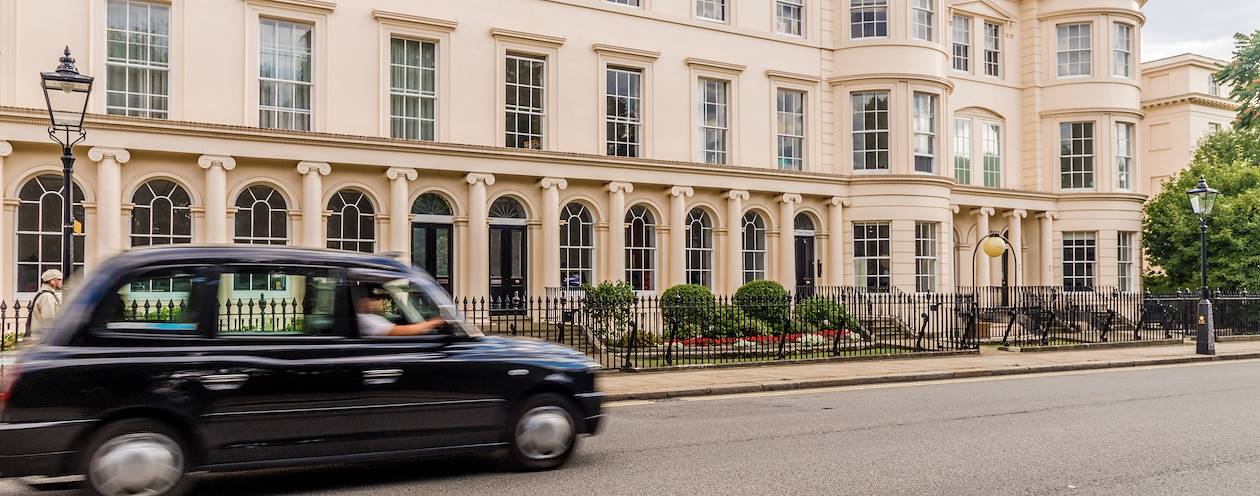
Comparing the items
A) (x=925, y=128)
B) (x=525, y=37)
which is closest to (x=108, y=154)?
(x=525, y=37)

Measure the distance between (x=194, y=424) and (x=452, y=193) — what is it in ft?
52.0

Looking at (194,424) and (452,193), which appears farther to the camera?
(452,193)

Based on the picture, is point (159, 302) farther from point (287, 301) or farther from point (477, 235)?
point (477, 235)

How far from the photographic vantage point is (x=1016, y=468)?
8.19m

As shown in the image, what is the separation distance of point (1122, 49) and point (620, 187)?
18140 mm

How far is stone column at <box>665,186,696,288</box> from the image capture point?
2511cm

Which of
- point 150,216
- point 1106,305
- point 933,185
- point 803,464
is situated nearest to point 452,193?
point 150,216

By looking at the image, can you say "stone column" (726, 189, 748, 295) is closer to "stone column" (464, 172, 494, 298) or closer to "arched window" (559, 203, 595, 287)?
"arched window" (559, 203, 595, 287)

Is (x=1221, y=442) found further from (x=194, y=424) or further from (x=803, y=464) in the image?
(x=194, y=424)

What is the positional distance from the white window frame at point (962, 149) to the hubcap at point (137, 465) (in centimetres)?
2782

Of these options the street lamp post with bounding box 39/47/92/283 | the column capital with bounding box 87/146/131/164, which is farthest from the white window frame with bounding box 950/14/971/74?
the street lamp post with bounding box 39/47/92/283

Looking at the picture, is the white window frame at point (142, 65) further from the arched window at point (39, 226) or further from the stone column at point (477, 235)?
the stone column at point (477, 235)

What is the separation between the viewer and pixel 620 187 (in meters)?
24.3

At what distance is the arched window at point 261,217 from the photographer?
66.3ft
